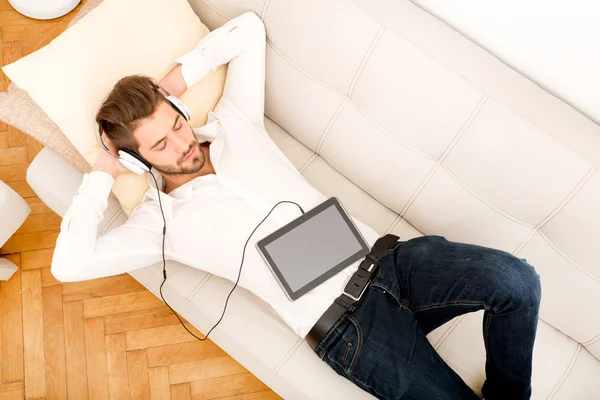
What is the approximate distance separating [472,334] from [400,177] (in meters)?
0.51

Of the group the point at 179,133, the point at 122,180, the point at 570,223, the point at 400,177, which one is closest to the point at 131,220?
the point at 122,180

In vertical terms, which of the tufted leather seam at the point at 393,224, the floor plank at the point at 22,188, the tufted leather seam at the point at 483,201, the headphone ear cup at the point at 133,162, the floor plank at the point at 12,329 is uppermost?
the tufted leather seam at the point at 483,201

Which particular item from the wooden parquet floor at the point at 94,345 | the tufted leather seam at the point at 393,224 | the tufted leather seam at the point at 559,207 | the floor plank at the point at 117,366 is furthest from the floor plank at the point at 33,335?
the tufted leather seam at the point at 559,207

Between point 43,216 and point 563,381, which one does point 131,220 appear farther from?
point 563,381

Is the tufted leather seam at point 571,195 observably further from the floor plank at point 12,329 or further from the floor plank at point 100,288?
the floor plank at point 12,329

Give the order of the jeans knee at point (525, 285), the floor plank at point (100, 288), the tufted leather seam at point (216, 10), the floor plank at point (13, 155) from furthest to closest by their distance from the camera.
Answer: the floor plank at point (13, 155) → the floor plank at point (100, 288) → the tufted leather seam at point (216, 10) → the jeans knee at point (525, 285)

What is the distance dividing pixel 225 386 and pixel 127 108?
106cm

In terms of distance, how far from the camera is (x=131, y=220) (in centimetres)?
127

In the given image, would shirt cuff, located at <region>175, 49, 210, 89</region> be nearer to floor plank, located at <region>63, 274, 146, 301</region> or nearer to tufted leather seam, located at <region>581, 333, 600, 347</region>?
floor plank, located at <region>63, 274, 146, 301</region>

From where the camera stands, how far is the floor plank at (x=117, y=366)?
1.62m

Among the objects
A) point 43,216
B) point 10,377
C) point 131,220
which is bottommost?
point 10,377

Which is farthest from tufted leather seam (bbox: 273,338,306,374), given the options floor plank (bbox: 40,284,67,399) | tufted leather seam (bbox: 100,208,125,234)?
floor plank (bbox: 40,284,67,399)

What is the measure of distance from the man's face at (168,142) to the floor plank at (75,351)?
803 mm

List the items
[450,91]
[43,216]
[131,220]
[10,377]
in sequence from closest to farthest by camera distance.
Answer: [450,91] < [131,220] < [10,377] < [43,216]
